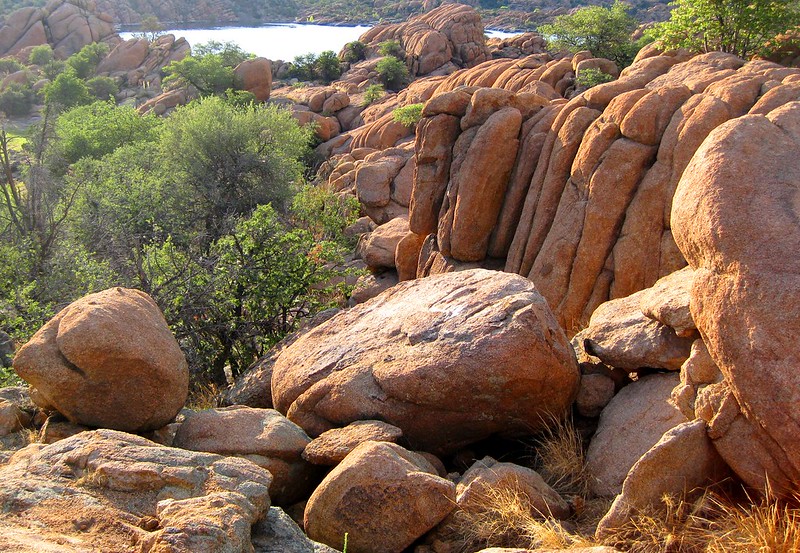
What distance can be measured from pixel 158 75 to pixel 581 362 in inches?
2363

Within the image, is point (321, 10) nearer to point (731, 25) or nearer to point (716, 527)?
point (731, 25)

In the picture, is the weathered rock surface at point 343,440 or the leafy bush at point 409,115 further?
the leafy bush at point 409,115

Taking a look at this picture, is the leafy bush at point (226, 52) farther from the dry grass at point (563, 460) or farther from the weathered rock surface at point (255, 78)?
the dry grass at point (563, 460)

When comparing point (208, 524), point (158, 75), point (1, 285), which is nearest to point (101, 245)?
point (1, 285)

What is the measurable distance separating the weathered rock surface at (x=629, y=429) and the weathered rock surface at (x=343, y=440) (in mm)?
1633

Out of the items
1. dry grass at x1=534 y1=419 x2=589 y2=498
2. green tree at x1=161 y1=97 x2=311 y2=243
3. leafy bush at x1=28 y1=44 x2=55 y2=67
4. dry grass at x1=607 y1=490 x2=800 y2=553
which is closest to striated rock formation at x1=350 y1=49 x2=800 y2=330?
dry grass at x1=534 y1=419 x2=589 y2=498

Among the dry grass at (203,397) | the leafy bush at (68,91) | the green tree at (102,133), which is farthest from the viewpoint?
the leafy bush at (68,91)

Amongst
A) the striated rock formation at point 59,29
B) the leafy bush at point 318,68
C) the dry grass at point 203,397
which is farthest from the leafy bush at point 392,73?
the striated rock formation at point 59,29

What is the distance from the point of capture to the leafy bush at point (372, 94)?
130 ft

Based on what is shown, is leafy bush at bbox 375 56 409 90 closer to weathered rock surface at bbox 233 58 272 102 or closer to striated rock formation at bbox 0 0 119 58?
weathered rock surface at bbox 233 58 272 102

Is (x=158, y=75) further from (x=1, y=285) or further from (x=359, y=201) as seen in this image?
(x=1, y=285)

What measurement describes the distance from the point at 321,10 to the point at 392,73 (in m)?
80.7

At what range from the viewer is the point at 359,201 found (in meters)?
20.8

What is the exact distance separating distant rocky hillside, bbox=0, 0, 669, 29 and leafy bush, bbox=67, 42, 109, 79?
36.3 meters
